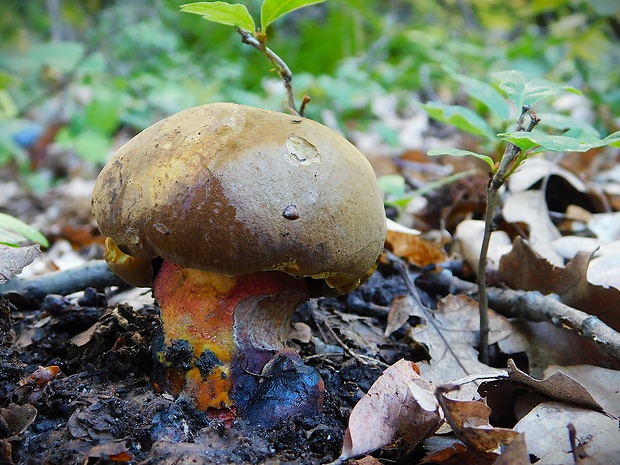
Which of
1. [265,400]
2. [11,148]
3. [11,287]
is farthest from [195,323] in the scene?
[11,148]

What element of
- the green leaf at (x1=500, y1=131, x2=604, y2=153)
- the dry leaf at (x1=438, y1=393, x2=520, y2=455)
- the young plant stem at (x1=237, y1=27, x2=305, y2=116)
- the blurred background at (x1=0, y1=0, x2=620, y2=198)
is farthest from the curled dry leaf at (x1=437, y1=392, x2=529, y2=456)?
the blurred background at (x1=0, y1=0, x2=620, y2=198)

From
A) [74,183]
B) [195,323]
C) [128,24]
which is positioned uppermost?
[195,323]

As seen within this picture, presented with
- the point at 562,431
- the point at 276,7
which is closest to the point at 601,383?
the point at 562,431

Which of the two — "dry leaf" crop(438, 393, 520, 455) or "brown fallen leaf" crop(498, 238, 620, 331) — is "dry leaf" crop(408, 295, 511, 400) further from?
"dry leaf" crop(438, 393, 520, 455)

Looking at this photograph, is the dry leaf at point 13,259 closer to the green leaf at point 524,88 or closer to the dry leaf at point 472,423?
the dry leaf at point 472,423

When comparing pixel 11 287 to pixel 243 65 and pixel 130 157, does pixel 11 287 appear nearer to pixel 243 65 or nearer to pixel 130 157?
pixel 130 157

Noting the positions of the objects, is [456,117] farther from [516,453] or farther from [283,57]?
[283,57]
